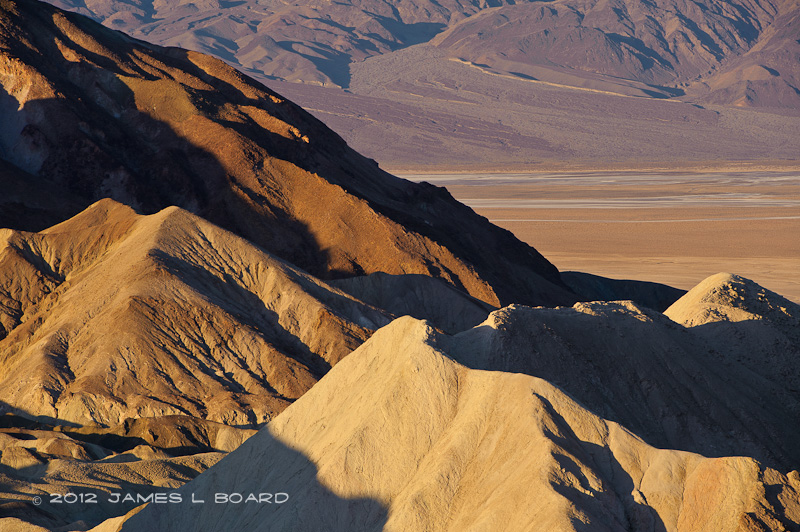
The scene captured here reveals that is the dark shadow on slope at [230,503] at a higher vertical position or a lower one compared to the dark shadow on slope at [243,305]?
higher

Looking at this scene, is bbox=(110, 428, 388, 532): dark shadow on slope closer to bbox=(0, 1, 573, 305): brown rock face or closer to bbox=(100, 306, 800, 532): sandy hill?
bbox=(100, 306, 800, 532): sandy hill

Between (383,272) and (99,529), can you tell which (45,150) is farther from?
(99,529)

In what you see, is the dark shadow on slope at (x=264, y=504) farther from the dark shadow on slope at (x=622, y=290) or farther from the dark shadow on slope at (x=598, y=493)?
the dark shadow on slope at (x=622, y=290)

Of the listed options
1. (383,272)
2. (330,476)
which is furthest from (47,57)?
(330,476)

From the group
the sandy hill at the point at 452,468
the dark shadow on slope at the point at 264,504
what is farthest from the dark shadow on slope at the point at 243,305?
the sandy hill at the point at 452,468

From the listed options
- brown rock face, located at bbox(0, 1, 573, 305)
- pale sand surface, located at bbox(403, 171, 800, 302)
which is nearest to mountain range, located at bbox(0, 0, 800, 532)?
brown rock face, located at bbox(0, 1, 573, 305)

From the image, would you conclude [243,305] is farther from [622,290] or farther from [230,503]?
[622,290]
